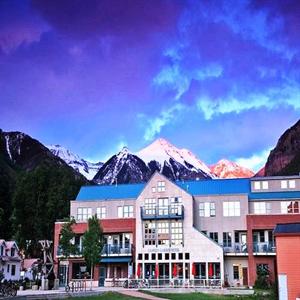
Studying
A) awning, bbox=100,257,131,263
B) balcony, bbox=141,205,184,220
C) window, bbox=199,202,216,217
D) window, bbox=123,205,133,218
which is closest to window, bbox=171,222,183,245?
balcony, bbox=141,205,184,220

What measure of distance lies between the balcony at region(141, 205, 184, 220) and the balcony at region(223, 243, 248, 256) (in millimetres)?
7356

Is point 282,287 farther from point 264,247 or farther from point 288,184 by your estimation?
point 288,184

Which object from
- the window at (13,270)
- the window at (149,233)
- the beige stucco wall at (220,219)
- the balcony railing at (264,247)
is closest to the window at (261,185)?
the beige stucco wall at (220,219)

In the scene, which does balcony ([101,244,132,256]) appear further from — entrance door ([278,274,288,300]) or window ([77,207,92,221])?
entrance door ([278,274,288,300])

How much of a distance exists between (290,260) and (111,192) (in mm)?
46566

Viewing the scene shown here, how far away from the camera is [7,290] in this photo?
4278 cm

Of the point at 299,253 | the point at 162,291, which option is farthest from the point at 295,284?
the point at 162,291

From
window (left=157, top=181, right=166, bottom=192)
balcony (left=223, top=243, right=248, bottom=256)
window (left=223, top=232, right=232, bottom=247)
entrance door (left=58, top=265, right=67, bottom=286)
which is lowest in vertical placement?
entrance door (left=58, top=265, right=67, bottom=286)

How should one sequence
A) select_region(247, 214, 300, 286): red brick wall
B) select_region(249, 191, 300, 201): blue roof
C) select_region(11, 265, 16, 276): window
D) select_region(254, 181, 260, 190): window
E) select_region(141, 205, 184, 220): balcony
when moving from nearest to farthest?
1. select_region(247, 214, 300, 286): red brick wall
2. select_region(249, 191, 300, 201): blue roof
3. select_region(141, 205, 184, 220): balcony
4. select_region(254, 181, 260, 190): window
5. select_region(11, 265, 16, 276): window

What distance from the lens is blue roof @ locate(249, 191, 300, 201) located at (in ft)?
231

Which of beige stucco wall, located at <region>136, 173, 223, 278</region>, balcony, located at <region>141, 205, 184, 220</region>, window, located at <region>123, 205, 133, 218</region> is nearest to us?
beige stucco wall, located at <region>136, 173, 223, 278</region>

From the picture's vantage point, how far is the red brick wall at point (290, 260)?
35062 millimetres

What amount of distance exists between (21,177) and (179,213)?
116ft

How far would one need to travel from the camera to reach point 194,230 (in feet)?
227
